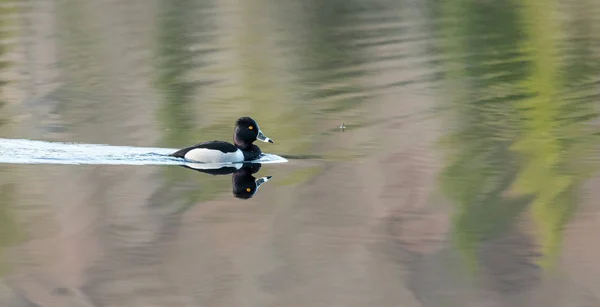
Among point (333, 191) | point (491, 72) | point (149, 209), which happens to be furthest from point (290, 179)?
point (491, 72)

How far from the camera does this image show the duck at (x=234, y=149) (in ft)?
42.4

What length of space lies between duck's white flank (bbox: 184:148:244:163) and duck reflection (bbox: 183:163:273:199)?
0.06 metres

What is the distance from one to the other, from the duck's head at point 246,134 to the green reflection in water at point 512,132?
1.92 meters

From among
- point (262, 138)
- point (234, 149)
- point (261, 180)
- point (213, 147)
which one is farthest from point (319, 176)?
point (262, 138)

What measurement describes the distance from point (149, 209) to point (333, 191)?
1.62 meters

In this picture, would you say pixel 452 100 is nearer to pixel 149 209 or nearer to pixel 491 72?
pixel 491 72

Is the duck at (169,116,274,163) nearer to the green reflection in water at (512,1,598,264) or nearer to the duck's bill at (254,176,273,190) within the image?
the duck's bill at (254,176,273,190)

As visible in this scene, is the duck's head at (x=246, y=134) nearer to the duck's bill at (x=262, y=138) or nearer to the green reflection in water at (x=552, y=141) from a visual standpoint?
the duck's bill at (x=262, y=138)

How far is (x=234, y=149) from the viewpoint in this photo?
13305 millimetres

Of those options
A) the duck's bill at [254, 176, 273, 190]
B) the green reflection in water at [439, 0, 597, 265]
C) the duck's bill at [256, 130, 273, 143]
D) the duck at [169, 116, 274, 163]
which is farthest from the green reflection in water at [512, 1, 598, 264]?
the duck at [169, 116, 274, 163]

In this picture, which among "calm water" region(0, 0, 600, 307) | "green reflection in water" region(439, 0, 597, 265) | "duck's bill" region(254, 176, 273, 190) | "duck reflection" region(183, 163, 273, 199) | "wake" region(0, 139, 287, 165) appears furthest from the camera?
"wake" region(0, 139, 287, 165)

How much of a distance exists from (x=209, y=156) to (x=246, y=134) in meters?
0.72

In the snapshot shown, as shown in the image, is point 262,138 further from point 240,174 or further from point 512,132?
point 512,132

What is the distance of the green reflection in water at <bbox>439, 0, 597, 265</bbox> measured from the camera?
10688mm
